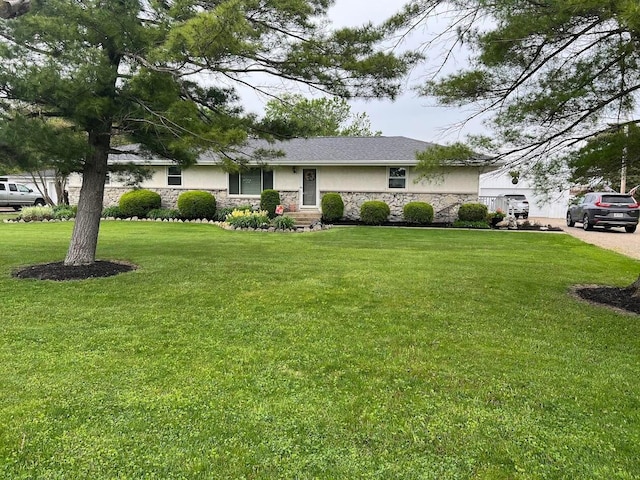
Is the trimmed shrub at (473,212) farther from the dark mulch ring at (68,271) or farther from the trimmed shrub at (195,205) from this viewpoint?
the dark mulch ring at (68,271)

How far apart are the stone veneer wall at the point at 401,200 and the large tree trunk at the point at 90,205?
1188cm

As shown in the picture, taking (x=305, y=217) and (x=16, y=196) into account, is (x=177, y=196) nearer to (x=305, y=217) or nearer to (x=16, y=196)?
(x=305, y=217)

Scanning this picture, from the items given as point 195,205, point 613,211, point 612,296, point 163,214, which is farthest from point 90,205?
point 613,211

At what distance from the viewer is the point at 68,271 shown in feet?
22.1

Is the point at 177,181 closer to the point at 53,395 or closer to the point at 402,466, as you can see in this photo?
the point at 53,395

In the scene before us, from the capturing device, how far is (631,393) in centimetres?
303

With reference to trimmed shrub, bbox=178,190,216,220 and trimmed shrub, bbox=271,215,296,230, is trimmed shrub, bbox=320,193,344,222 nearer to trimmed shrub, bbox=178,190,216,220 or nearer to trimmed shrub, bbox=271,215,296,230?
trimmed shrub, bbox=271,215,296,230

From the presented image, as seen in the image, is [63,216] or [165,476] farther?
[63,216]

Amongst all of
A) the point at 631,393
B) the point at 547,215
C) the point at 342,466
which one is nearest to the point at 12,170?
the point at 342,466

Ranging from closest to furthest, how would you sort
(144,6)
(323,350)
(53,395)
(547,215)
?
1. (53,395)
2. (323,350)
3. (144,6)
4. (547,215)

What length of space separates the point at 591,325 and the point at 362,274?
11.2ft

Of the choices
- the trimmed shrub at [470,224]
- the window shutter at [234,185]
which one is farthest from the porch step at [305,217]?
the trimmed shrub at [470,224]

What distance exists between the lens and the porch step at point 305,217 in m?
16.6

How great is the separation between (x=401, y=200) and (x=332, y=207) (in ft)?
9.86
